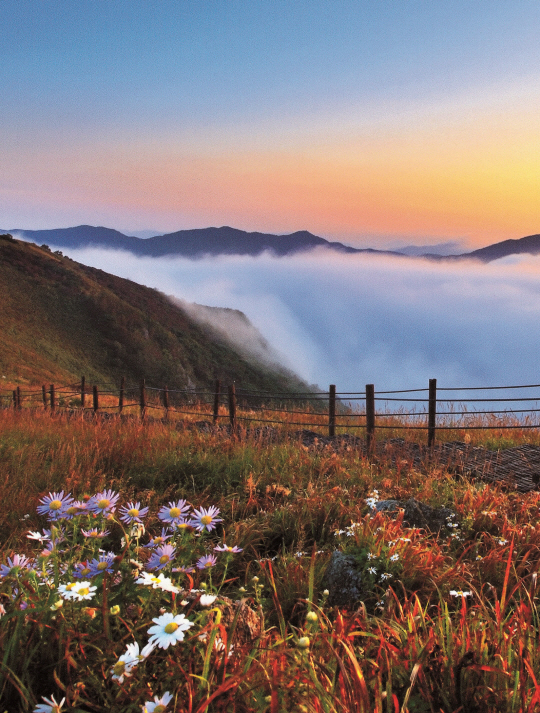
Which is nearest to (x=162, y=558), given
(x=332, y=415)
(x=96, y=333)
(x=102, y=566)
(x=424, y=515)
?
(x=102, y=566)

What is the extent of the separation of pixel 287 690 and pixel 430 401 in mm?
9388

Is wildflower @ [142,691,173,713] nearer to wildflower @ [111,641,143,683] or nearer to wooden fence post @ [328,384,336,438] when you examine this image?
wildflower @ [111,641,143,683]

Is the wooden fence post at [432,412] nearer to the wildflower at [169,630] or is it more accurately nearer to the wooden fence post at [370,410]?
the wooden fence post at [370,410]

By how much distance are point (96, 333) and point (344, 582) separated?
2770 inches

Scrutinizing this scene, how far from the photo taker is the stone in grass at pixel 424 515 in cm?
382

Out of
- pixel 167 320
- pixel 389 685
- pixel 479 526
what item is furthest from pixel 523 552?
pixel 167 320

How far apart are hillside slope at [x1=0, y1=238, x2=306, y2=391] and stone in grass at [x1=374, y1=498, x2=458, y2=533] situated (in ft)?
137

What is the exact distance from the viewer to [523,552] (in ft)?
11.3

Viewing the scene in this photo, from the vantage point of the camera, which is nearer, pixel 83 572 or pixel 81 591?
pixel 81 591

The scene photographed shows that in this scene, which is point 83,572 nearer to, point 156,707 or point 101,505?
point 101,505

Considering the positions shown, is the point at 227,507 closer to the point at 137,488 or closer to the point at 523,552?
the point at 137,488

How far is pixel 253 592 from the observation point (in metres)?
2.54

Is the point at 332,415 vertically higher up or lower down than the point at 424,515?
lower down

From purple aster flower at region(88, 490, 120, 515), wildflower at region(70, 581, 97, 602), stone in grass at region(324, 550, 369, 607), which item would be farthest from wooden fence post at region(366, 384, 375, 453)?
wildflower at region(70, 581, 97, 602)
